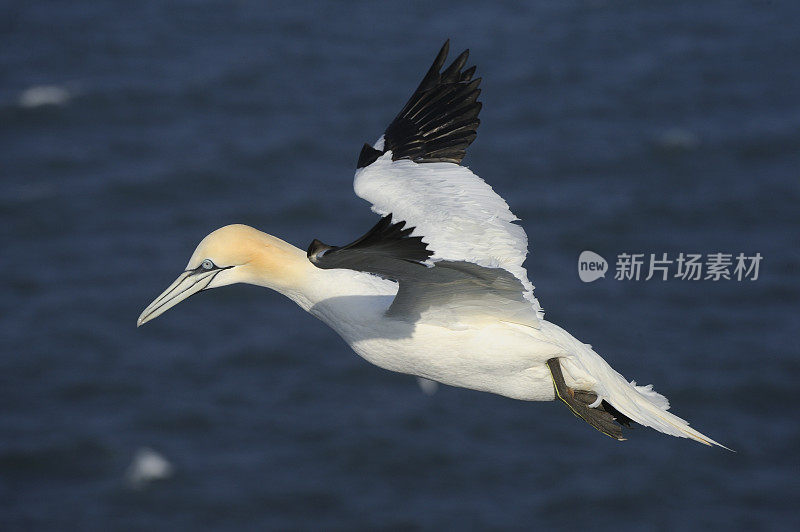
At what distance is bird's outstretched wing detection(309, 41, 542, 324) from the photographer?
27.9ft

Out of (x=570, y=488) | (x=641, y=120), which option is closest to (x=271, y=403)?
(x=570, y=488)

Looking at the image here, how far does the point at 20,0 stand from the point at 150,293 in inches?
579

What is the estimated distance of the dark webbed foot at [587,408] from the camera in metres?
10.7

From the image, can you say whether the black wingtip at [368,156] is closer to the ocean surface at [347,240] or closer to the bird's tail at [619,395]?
the bird's tail at [619,395]

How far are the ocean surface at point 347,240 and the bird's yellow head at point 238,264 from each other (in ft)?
73.8

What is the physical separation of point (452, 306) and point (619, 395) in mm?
1719

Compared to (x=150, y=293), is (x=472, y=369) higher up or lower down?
lower down

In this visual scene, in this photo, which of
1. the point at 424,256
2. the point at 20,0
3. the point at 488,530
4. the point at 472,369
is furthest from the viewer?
the point at 20,0

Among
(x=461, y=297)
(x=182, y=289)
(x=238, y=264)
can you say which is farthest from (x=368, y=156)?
(x=461, y=297)

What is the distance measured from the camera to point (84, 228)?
38250mm

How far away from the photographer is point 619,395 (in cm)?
1100

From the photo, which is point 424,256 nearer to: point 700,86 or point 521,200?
point 521,200

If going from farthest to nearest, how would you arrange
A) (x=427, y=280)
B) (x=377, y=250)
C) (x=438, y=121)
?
(x=438, y=121) < (x=427, y=280) < (x=377, y=250)

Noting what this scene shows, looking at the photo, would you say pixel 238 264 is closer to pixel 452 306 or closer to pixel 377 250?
pixel 452 306
